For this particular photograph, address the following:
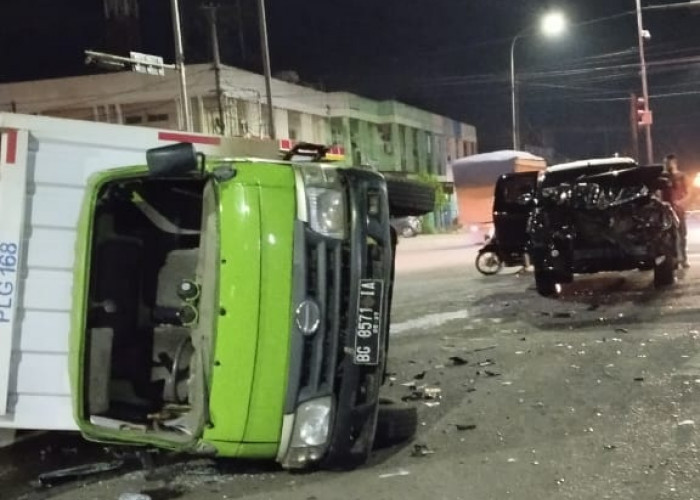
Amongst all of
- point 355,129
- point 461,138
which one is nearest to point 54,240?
point 355,129

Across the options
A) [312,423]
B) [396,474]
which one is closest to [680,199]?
[396,474]

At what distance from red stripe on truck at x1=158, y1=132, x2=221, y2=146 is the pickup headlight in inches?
56.2

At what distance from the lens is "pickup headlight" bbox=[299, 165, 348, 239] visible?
499 centimetres

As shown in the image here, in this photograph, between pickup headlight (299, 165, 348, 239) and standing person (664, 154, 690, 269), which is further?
standing person (664, 154, 690, 269)

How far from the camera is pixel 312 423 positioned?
4.92 m

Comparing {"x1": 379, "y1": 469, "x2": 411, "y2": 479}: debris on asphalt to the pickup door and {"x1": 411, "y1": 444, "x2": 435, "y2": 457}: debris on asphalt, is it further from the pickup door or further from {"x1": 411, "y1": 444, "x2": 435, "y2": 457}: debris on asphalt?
the pickup door

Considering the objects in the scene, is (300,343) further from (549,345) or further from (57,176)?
(549,345)

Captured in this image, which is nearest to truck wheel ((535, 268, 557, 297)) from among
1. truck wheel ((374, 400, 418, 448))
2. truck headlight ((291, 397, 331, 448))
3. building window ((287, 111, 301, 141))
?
truck wheel ((374, 400, 418, 448))

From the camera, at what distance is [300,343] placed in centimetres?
486

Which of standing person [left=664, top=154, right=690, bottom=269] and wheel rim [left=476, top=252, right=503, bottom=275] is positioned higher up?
standing person [left=664, top=154, right=690, bottom=269]

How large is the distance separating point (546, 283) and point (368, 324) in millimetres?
7660

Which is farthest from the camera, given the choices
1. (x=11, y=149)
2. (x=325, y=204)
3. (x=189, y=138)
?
(x=189, y=138)

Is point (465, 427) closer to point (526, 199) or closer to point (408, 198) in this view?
point (408, 198)

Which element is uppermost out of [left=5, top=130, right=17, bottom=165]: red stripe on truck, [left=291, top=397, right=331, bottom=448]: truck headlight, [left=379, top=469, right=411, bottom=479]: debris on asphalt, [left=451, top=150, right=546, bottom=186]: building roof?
[left=451, top=150, right=546, bottom=186]: building roof
